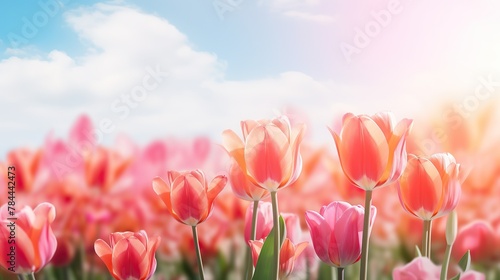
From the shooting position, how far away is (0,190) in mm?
700

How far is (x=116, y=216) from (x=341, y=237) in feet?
1.19

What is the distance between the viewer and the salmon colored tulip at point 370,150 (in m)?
0.38

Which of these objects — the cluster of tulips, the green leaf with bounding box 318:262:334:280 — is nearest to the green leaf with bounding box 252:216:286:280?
the cluster of tulips

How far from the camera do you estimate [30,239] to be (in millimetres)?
463

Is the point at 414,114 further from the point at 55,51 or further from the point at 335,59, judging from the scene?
the point at 55,51

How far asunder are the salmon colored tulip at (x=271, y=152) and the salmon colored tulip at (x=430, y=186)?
72 millimetres

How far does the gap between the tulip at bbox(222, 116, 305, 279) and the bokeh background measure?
0.86 feet

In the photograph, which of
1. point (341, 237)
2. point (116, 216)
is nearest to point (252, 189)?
point (341, 237)

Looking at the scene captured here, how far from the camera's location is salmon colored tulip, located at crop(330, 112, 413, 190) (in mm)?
385

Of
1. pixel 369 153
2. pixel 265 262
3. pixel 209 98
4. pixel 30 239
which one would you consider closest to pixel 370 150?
pixel 369 153

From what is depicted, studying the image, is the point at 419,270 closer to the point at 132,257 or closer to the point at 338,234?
the point at 338,234

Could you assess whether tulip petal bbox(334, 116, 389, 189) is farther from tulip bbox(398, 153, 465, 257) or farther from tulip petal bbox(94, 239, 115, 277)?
tulip petal bbox(94, 239, 115, 277)

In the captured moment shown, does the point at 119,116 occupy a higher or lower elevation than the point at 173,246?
higher

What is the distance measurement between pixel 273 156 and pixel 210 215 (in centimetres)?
9
